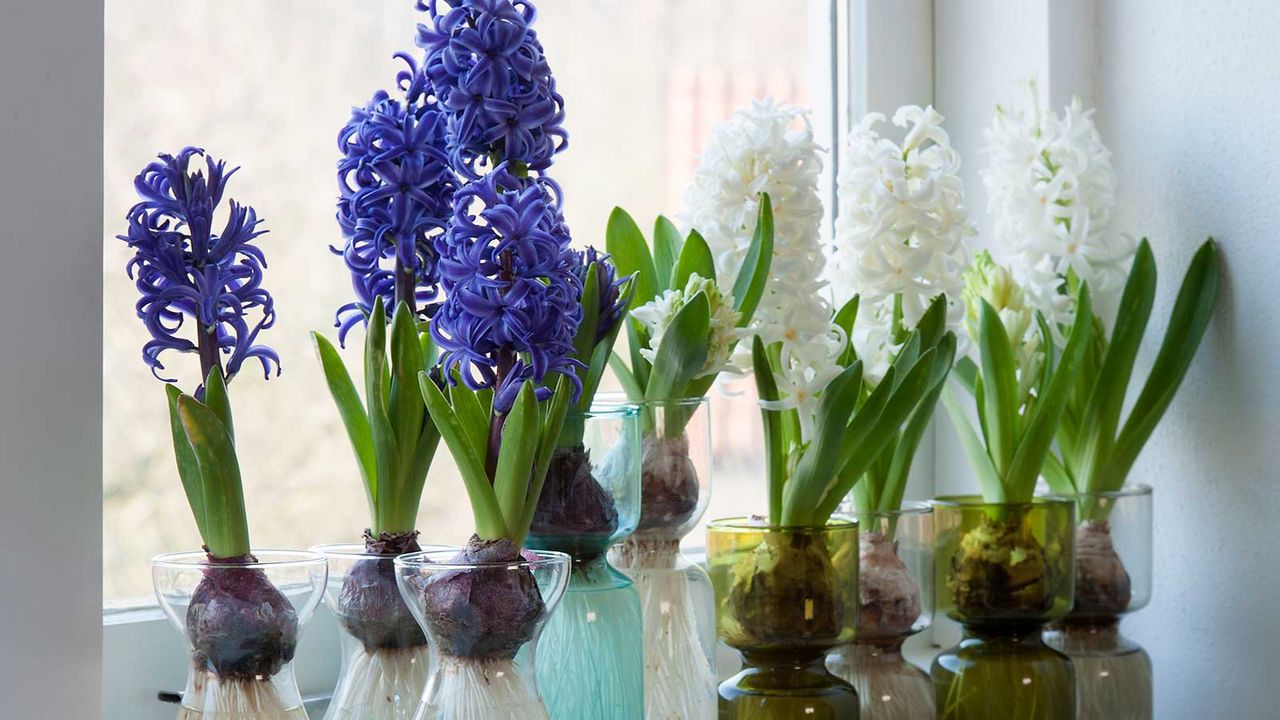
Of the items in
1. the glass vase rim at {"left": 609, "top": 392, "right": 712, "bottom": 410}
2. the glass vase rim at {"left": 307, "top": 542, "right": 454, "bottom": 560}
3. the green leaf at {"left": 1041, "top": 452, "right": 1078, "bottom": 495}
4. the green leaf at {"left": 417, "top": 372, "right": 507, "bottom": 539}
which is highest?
the glass vase rim at {"left": 609, "top": 392, "right": 712, "bottom": 410}

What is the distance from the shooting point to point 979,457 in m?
1.08

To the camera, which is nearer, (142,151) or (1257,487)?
(142,151)

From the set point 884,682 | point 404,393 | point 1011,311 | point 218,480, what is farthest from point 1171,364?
point 218,480

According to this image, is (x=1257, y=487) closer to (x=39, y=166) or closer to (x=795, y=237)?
(x=795, y=237)

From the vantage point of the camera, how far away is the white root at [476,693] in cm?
66

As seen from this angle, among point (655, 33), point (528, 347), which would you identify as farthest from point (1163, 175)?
point (528, 347)

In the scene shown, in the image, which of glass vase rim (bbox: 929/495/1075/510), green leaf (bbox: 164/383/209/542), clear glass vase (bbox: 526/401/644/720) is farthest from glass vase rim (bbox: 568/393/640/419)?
glass vase rim (bbox: 929/495/1075/510)

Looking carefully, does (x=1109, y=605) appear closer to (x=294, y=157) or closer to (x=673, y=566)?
(x=673, y=566)

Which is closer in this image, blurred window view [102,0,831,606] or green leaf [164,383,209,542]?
green leaf [164,383,209,542]

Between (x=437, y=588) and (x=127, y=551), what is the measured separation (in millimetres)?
360

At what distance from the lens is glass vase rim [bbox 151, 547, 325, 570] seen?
26.0 inches

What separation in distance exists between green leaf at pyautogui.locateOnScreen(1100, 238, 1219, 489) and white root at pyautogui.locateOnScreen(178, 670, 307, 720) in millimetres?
749

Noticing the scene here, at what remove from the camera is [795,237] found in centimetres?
90

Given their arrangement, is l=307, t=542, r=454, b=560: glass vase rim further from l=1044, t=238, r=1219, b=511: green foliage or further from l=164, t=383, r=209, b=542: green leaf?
l=1044, t=238, r=1219, b=511: green foliage
